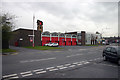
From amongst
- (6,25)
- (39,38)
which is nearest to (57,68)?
(6,25)

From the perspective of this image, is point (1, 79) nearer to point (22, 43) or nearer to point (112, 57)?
point (112, 57)

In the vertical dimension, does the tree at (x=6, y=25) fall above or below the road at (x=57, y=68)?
above

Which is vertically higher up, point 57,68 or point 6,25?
point 6,25

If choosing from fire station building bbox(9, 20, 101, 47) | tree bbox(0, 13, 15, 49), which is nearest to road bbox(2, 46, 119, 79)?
tree bbox(0, 13, 15, 49)

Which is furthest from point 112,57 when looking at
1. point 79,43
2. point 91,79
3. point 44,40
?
point 79,43

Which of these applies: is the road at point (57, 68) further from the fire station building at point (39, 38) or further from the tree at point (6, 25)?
the fire station building at point (39, 38)

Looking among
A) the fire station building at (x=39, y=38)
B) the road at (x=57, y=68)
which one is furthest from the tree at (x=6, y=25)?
the road at (x=57, y=68)

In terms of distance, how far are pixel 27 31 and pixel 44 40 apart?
29.5ft

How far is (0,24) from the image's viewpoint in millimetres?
17781

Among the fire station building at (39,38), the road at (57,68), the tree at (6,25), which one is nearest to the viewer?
the road at (57,68)

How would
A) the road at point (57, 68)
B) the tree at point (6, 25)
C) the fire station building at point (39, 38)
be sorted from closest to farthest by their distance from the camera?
the road at point (57, 68) < the tree at point (6, 25) < the fire station building at point (39, 38)

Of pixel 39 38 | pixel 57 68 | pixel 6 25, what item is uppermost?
pixel 6 25

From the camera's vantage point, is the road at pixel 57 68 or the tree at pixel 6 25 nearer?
the road at pixel 57 68

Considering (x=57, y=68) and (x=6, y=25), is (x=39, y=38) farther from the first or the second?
(x=57, y=68)
